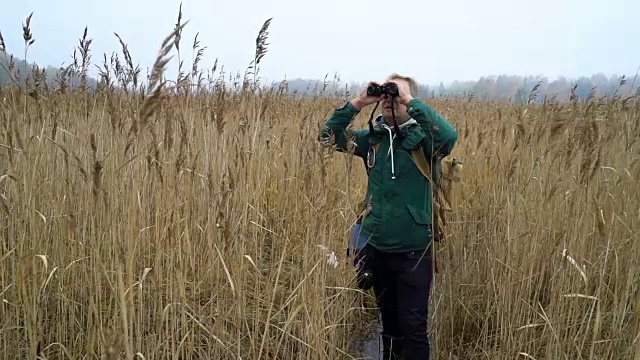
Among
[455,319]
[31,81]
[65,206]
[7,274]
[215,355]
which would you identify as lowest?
[455,319]

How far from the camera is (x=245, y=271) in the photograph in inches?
65.0

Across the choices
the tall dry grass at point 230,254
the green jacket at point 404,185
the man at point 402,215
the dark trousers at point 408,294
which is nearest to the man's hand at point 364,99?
the man at point 402,215

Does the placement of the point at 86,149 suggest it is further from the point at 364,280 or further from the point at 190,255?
the point at 364,280

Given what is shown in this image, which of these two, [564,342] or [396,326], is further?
[396,326]

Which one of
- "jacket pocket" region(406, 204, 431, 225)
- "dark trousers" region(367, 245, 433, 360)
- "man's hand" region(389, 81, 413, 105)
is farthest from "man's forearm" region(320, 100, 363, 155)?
"dark trousers" region(367, 245, 433, 360)

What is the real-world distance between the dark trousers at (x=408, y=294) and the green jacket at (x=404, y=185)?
0.20 feet

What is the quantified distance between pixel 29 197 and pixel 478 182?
267cm

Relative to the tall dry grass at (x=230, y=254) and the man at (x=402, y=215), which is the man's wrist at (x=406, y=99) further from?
the tall dry grass at (x=230, y=254)

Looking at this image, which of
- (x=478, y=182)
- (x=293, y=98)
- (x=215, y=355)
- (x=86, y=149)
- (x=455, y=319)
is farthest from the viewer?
(x=293, y=98)

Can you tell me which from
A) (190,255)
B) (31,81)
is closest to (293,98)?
(31,81)

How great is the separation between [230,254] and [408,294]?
0.84m

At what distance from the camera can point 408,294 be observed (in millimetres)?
1949

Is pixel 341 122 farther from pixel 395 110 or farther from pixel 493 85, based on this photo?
pixel 493 85

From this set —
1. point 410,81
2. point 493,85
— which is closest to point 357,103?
point 410,81
